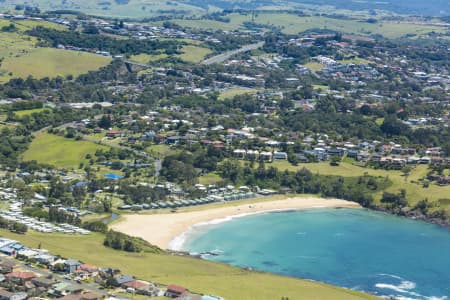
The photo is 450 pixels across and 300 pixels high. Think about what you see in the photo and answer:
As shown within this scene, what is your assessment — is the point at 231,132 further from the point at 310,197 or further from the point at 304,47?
the point at 304,47

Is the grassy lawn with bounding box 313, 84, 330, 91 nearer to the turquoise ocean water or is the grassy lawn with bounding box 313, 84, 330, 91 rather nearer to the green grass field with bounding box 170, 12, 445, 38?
the turquoise ocean water

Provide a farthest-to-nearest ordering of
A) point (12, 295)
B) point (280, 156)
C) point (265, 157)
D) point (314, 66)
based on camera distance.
Result: point (314, 66), point (280, 156), point (265, 157), point (12, 295)

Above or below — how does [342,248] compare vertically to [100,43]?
below

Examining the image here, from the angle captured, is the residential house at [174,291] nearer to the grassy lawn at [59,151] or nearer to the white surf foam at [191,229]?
the white surf foam at [191,229]

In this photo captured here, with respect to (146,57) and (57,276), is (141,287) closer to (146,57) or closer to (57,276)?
(57,276)

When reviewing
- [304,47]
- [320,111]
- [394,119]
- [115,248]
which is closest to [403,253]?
[115,248]

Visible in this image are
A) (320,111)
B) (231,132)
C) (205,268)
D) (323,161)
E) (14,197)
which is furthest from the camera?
(320,111)

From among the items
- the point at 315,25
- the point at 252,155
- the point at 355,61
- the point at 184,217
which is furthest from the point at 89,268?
the point at 315,25
